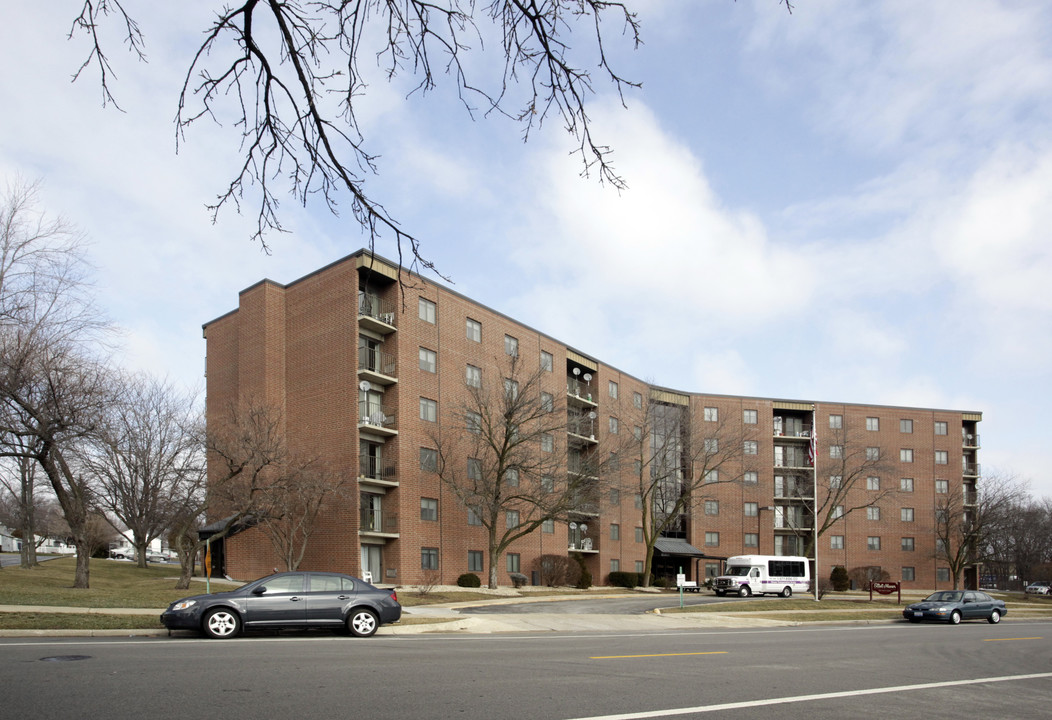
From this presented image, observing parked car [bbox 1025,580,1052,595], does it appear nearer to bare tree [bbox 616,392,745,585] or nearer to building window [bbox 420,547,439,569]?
bare tree [bbox 616,392,745,585]

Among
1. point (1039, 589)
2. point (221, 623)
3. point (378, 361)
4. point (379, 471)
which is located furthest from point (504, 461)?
point (1039, 589)

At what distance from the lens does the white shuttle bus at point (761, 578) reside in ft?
163

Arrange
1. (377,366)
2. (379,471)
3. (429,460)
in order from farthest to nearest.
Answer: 1. (429,460)
2. (377,366)
3. (379,471)

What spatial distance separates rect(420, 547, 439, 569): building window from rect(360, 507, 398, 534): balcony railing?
1920 mm

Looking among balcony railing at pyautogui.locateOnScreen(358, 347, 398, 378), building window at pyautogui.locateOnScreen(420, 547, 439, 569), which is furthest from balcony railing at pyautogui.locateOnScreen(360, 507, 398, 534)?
balcony railing at pyautogui.locateOnScreen(358, 347, 398, 378)

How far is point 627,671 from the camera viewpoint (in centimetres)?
1207

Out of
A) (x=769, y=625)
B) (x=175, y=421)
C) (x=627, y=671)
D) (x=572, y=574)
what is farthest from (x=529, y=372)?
(x=627, y=671)

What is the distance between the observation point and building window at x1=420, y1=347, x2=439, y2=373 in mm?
44062

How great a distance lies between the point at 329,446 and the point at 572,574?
18.1m

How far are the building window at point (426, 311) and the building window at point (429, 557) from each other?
38.2 feet

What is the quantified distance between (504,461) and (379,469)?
621cm

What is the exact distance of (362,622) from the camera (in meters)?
17.4

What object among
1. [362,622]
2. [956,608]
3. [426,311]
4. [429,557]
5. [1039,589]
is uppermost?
[426,311]

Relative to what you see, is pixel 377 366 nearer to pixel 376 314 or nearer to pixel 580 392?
pixel 376 314
